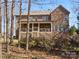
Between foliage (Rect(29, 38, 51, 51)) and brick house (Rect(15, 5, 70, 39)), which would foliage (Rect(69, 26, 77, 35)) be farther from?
foliage (Rect(29, 38, 51, 51))

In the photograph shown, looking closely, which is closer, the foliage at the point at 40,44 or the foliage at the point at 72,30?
the foliage at the point at 40,44

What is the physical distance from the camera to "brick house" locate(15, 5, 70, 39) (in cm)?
3978

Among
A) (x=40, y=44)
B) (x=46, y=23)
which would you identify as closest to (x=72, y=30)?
(x=46, y=23)

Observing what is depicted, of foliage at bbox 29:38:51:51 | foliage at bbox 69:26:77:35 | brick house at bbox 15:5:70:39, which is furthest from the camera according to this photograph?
brick house at bbox 15:5:70:39

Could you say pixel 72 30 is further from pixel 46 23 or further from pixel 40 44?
pixel 40 44

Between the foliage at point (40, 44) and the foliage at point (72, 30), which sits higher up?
the foliage at point (72, 30)

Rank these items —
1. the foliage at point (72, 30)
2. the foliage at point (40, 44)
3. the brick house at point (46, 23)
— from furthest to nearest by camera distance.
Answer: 1. the brick house at point (46, 23)
2. the foliage at point (72, 30)
3. the foliage at point (40, 44)

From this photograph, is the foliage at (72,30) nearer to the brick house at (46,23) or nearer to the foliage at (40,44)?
the brick house at (46,23)

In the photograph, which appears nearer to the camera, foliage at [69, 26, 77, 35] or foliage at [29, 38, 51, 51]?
foliage at [29, 38, 51, 51]

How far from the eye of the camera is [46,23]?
44594 millimetres

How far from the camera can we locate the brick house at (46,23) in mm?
39781

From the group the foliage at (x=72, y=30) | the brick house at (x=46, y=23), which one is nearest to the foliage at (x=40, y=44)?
the foliage at (x=72, y=30)

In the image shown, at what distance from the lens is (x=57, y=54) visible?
92.6 ft

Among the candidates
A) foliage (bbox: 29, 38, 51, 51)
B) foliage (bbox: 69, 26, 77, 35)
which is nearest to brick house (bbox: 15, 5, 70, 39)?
foliage (bbox: 69, 26, 77, 35)
